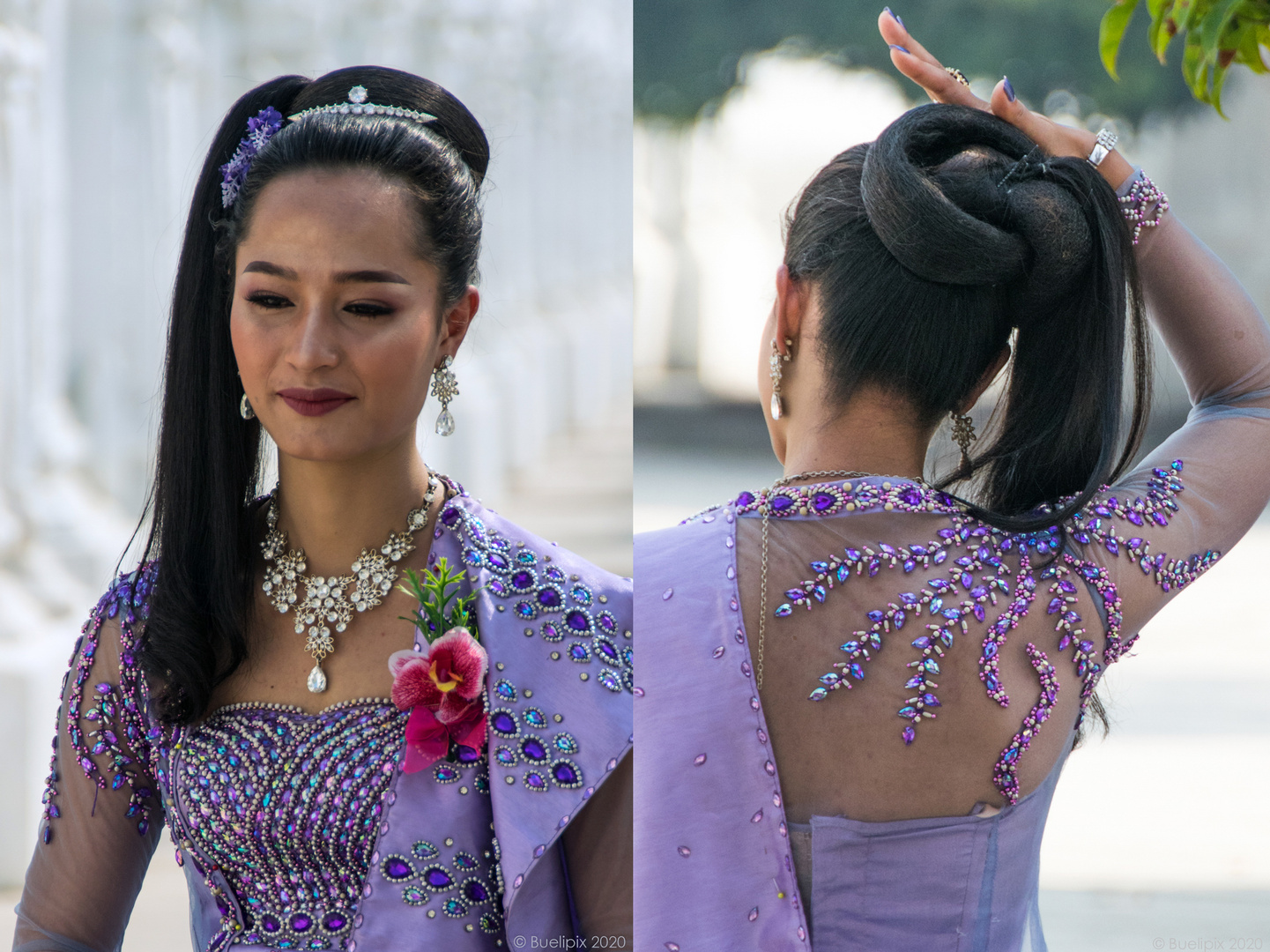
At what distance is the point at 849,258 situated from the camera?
4.36 ft

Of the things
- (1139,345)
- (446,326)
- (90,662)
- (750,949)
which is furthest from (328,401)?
(1139,345)

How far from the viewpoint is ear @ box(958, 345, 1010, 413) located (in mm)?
1374

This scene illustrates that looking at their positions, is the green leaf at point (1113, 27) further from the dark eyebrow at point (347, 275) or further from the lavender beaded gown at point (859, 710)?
the dark eyebrow at point (347, 275)

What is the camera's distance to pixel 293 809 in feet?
4.50

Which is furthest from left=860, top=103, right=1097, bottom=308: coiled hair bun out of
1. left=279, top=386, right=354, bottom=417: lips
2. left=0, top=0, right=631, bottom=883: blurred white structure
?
left=0, top=0, right=631, bottom=883: blurred white structure

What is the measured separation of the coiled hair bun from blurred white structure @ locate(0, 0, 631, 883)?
195cm

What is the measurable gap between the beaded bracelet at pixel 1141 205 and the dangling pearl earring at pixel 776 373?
15.9 inches

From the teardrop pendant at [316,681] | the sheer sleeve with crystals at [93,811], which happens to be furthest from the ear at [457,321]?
the sheer sleeve with crystals at [93,811]

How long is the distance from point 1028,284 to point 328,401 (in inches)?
28.3

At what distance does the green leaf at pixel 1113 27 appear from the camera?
1187mm

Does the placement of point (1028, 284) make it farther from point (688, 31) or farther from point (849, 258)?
point (688, 31)

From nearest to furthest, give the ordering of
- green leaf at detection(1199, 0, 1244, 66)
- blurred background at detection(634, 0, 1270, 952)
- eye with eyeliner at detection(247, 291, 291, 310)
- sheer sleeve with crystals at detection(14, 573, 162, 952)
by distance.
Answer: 1. green leaf at detection(1199, 0, 1244, 66)
2. eye with eyeliner at detection(247, 291, 291, 310)
3. sheer sleeve with crystals at detection(14, 573, 162, 952)
4. blurred background at detection(634, 0, 1270, 952)

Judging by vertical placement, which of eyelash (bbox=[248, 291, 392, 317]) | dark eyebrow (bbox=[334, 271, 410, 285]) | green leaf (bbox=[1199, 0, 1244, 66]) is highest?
green leaf (bbox=[1199, 0, 1244, 66])

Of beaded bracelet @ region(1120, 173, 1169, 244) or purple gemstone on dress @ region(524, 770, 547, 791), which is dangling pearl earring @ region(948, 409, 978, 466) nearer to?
beaded bracelet @ region(1120, 173, 1169, 244)
